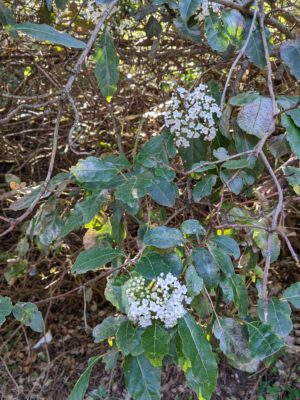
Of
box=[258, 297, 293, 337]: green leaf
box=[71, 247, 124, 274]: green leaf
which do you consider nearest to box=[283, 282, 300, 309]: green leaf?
box=[258, 297, 293, 337]: green leaf

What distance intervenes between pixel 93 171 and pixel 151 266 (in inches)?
10.2

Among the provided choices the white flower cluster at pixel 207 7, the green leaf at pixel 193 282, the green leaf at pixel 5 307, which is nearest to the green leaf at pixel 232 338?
the green leaf at pixel 193 282

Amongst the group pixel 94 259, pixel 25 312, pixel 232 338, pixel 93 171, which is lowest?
pixel 25 312

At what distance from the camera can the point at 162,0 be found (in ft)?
3.84

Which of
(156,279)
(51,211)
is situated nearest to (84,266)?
(156,279)

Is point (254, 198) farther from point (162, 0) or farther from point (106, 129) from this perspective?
point (106, 129)

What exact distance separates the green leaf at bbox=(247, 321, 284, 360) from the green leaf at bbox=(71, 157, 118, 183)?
1.34 ft

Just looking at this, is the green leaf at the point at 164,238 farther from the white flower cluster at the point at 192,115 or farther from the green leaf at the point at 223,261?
the white flower cluster at the point at 192,115

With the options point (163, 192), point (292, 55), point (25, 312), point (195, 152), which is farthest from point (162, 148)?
point (25, 312)

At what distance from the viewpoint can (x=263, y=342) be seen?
89 cm

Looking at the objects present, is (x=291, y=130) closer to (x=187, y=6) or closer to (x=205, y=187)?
(x=205, y=187)

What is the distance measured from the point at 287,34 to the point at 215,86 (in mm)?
301

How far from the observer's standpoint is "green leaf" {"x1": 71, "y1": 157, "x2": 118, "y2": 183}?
3.33ft

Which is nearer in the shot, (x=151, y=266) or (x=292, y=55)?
(x=151, y=266)
